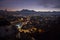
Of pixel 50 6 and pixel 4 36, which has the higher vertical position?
pixel 50 6

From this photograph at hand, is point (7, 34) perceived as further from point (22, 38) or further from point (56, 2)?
point (56, 2)

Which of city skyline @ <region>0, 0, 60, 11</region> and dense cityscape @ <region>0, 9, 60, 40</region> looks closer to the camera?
dense cityscape @ <region>0, 9, 60, 40</region>

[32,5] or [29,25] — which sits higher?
[32,5]

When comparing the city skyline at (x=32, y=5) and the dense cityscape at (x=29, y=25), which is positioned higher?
the city skyline at (x=32, y=5)

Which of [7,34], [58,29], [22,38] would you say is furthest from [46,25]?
[7,34]

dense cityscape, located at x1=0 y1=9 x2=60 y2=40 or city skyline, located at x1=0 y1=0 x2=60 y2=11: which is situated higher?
city skyline, located at x1=0 y1=0 x2=60 y2=11

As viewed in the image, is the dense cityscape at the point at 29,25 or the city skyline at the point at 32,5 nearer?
the dense cityscape at the point at 29,25

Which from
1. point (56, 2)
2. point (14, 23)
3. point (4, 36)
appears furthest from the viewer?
point (56, 2)

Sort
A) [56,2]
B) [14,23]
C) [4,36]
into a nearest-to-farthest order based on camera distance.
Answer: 1. [4,36]
2. [14,23]
3. [56,2]
